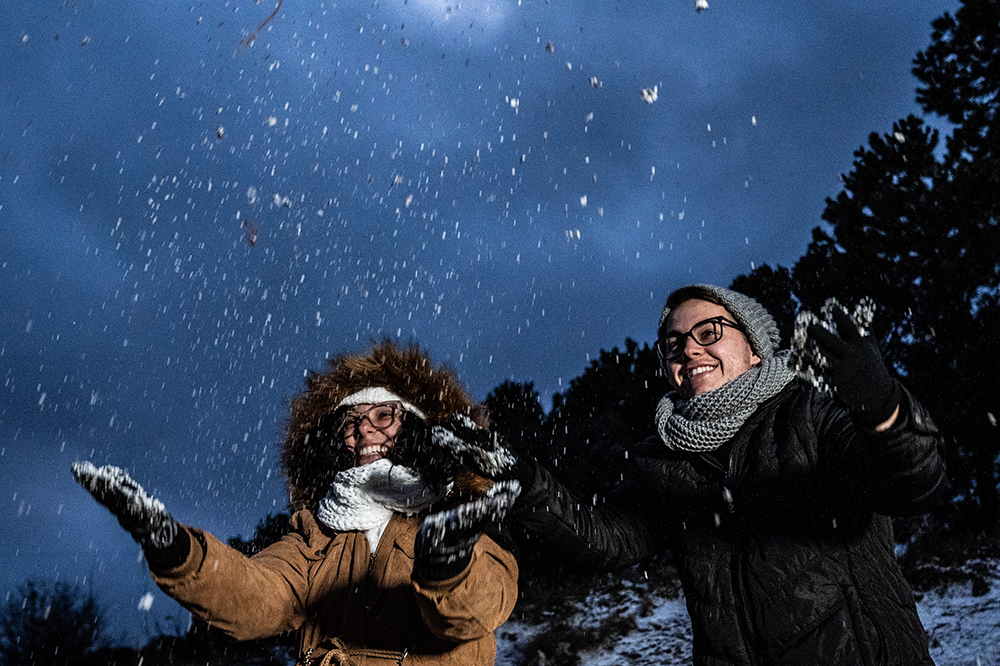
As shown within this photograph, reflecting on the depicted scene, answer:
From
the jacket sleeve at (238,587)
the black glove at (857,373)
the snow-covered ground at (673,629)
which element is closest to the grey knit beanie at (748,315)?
the black glove at (857,373)

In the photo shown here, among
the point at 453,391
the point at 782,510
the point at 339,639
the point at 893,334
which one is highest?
the point at 893,334

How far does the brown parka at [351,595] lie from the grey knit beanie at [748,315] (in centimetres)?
129

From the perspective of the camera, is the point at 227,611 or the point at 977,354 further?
the point at 977,354

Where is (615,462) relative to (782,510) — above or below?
above

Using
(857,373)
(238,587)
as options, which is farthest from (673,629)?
(857,373)

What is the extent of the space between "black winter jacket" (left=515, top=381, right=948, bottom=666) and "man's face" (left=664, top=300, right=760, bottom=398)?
0.28 meters

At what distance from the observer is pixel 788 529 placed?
2084 millimetres

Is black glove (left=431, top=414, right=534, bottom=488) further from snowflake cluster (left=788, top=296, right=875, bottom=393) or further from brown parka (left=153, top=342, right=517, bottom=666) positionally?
snowflake cluster (left=788, top=296, right=875, bottom=393)

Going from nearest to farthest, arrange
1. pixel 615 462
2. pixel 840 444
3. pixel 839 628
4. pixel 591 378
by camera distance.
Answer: pixel 839 628 → pixel 840 444 → pixel 615 462 → pixel 591 378

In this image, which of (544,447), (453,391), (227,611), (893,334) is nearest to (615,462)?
(544,447)

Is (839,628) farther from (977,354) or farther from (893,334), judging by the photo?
(893,334)

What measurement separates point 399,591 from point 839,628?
5.04 ft

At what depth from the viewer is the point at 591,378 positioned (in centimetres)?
2002

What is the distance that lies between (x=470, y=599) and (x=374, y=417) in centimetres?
117
